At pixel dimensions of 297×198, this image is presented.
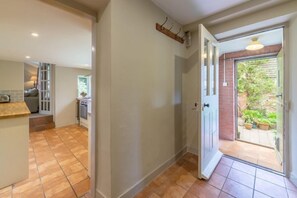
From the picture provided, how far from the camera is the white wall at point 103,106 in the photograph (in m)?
1.35

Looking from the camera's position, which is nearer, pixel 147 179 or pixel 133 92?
pixel 133 92

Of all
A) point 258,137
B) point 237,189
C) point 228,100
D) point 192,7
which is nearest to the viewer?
point 237,189

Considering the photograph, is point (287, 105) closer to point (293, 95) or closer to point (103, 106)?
point (293, 95)

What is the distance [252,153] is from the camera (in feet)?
8.44

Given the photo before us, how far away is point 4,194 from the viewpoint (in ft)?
5.32

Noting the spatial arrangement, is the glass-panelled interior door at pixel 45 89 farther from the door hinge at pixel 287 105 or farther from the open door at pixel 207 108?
the door hinge at pixel 287 105

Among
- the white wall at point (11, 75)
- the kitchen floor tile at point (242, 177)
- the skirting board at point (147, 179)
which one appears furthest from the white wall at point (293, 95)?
the white wall at point (11, 75)

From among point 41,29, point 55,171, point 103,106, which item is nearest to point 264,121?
point 103,106

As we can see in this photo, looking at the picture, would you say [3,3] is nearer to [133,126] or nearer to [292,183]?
[133,126]

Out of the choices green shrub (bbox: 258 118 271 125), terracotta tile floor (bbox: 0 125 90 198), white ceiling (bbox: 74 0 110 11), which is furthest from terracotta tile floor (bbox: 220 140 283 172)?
white ceiling (bbox: 74 0 110 11)

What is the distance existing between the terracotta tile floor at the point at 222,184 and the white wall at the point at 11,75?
5.04m

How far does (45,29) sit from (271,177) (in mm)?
3795

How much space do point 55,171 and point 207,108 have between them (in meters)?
2.41

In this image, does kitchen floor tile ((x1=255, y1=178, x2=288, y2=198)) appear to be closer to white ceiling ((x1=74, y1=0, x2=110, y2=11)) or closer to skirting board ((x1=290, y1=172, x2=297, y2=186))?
skirting board ((x1=290, y1=172, x2=297, y2=186))
